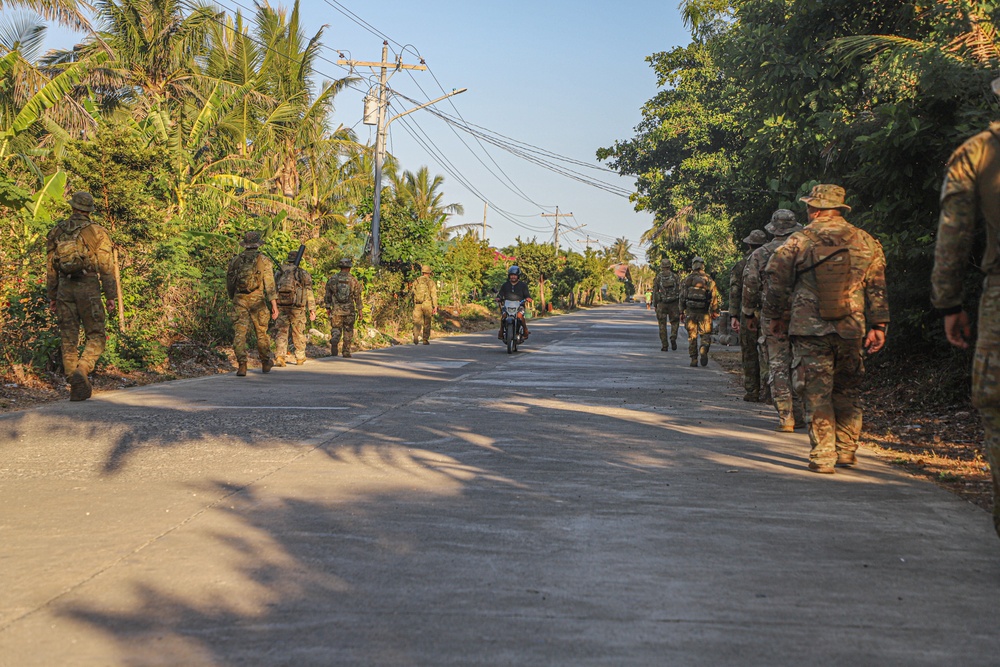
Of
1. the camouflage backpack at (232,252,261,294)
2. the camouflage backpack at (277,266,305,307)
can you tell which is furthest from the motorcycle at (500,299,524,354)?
the camouflage backpack at (232,252,261,294)

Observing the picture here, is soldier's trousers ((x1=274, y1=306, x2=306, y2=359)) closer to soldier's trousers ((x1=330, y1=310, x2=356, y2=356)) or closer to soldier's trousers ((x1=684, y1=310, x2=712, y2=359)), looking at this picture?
soldier's trousers ((x1=330, y1=310, x2=356, y2=356))

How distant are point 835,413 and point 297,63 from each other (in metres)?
32.6

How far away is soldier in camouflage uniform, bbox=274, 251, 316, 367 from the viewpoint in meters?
17.1

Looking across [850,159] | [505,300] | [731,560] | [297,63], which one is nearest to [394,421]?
[731,560]

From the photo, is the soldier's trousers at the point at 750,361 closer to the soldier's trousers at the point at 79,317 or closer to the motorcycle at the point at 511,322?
the soldier's trousers at the point at 79,317

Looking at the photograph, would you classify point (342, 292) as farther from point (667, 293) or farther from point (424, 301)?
point (667, 293)

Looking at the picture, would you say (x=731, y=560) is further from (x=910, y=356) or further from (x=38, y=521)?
(x=910, y=356)

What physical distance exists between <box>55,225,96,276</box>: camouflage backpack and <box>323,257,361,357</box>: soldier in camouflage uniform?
27.5ft

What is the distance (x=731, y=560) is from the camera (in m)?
4.64

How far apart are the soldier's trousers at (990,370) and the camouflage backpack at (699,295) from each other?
13.3 m

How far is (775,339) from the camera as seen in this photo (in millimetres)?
9234

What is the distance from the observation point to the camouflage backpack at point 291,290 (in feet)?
56.4

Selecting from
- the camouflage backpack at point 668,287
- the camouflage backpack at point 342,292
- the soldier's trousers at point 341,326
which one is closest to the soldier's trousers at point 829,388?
the camouflage backpack at point 342,292

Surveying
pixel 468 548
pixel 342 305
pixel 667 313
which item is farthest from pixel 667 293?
pixel 468 548
